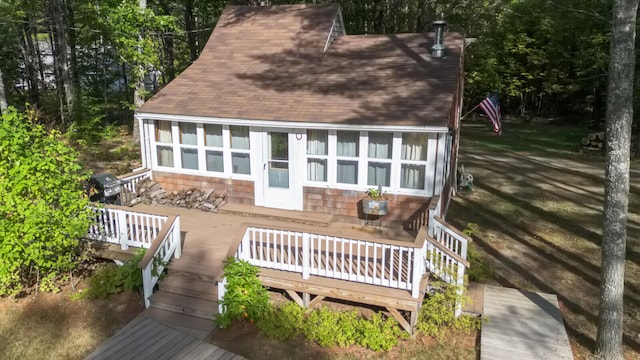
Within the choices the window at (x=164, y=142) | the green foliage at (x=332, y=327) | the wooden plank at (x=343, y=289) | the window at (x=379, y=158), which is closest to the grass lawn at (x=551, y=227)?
the wooden plank at (x=343, y=289)

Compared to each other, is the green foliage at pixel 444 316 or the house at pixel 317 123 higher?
the house at pixel 317 123

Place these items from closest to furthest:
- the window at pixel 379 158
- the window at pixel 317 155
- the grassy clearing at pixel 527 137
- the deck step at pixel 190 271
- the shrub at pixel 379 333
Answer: the shrub at pixel 379 333 < the deck step at pixel 190 271 < the window at pixel 379 158 < the window at pixel 317 155 < the grassy clearing at pixel 527 137

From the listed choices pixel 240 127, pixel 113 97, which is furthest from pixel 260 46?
pixel 113 97

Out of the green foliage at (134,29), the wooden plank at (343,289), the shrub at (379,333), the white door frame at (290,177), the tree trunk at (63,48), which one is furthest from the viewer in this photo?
the tree trunk at (63,48)

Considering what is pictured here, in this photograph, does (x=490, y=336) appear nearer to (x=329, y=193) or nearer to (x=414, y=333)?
(x=414, y=333)

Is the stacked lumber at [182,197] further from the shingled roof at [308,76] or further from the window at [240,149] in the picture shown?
the shingled roof at [308,76]

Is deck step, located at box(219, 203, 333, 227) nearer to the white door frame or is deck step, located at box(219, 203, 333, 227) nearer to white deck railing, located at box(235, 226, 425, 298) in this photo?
the white door frame

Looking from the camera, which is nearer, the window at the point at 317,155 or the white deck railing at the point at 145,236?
the white deck railing at the point at 145,236
